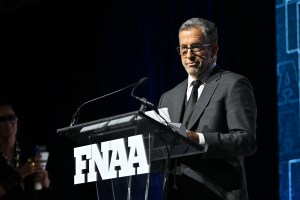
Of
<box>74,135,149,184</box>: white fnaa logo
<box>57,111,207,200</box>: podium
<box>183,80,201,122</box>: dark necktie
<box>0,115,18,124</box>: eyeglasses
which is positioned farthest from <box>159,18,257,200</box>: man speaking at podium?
<box>0,115,18,124</box>: eyeglasses

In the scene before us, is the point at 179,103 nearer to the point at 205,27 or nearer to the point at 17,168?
the point at 205,27

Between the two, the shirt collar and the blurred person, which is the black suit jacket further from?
the blurred person

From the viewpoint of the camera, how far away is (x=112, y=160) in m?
2.27

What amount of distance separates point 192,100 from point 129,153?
1.78ft

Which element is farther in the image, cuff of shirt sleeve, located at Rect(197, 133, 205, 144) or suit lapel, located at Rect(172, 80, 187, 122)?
suit lapel, located at Rect(172, 80, 187, 122)

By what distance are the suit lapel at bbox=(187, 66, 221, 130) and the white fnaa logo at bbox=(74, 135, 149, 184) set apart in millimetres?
412

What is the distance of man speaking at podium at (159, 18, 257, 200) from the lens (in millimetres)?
2436

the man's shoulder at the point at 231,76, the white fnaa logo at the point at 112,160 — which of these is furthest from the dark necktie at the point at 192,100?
the white fnaa logo at the point at 112,160

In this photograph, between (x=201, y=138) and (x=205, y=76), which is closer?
(x=201, y=138)

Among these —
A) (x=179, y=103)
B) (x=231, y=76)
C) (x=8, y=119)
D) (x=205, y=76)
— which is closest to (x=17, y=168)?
(x=8, y=119)

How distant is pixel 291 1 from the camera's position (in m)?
3.92

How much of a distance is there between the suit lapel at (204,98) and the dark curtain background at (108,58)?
1.43m

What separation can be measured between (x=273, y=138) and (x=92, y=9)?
2.39 metres

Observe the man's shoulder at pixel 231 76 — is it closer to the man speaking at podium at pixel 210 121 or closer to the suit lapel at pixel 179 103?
the man speaking at podium at pixel 210 121
